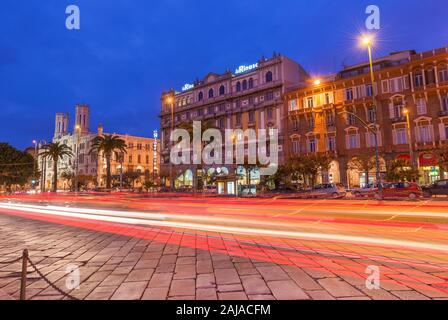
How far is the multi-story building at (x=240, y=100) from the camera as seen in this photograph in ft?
175

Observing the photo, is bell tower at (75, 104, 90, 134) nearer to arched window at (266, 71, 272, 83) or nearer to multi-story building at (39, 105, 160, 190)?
multi-story building at (39, 105, 160, 190)

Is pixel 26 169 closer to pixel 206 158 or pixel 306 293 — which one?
pixel 206 158

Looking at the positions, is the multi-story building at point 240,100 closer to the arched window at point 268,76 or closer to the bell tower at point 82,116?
the arched window at point 268,76

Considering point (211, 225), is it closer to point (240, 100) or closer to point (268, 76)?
point (268, 76)

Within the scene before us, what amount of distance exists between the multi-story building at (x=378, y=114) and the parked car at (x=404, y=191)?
14187 mm

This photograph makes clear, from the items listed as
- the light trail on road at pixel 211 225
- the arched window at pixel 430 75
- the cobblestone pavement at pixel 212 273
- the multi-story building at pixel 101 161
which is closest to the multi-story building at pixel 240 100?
the arched window at pixel 430 75

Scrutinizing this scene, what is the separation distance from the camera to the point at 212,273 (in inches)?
237

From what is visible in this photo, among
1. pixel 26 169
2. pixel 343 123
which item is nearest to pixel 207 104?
pixel 343 123

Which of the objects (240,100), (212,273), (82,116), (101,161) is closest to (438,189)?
(212,273)

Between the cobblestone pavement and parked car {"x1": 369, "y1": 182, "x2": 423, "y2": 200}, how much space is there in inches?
847

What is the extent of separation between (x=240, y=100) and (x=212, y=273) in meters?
55.1

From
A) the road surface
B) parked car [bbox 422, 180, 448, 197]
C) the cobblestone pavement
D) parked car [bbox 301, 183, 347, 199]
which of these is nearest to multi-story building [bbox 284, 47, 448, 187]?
parked car [bbox 422, 180, 448, 197]

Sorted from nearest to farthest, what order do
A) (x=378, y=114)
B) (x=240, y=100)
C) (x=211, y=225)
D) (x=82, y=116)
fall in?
(x=211, y=225) < (x=378, y=114) < (x=240, y=100) < (x=82, y=116)
